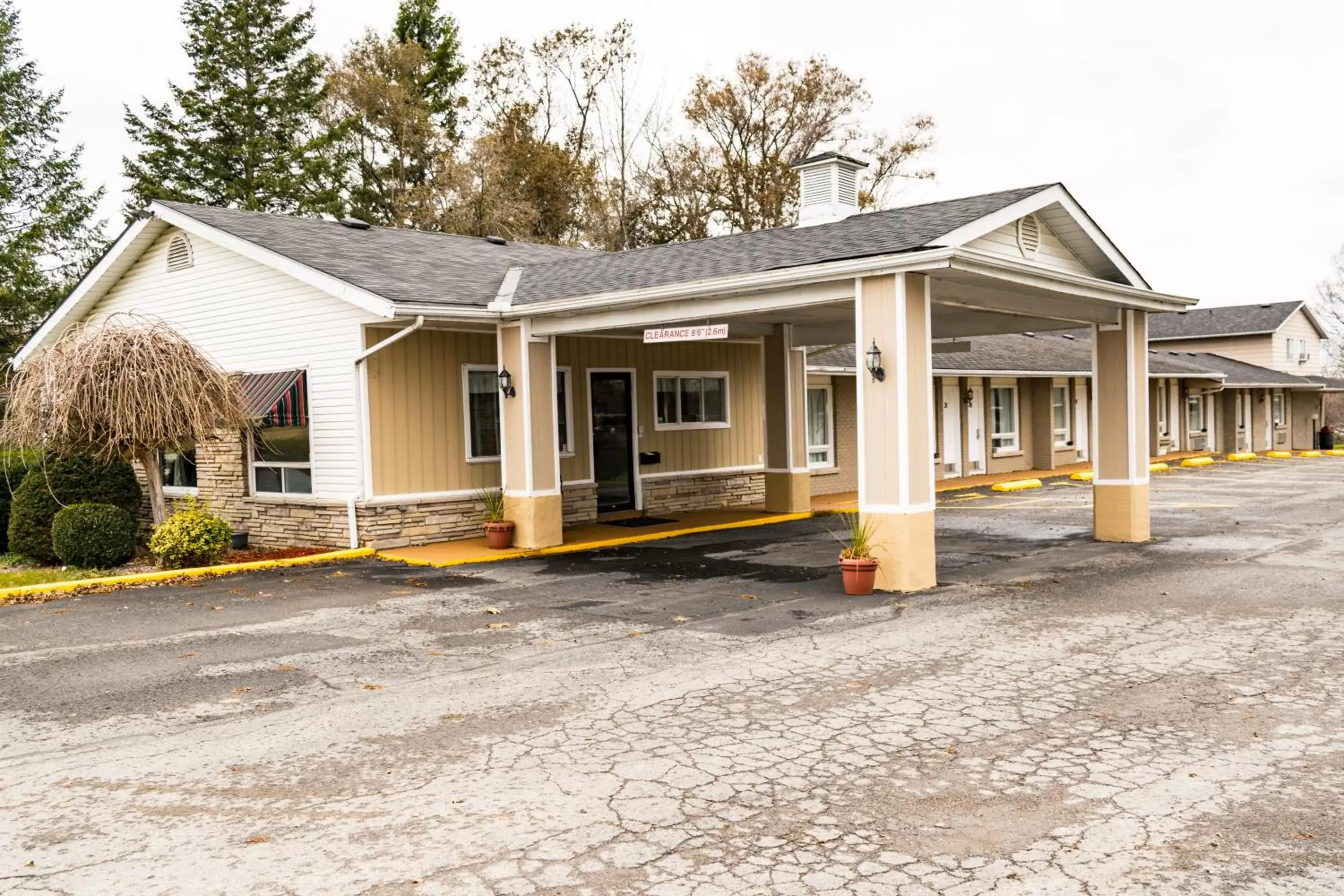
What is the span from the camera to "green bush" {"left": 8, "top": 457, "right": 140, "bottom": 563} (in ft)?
44.3

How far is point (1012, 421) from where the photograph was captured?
26594mm

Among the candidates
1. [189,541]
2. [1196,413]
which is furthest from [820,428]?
[1196,413]

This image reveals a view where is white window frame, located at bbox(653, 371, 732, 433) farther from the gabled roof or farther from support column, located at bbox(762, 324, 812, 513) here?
the gabled roof

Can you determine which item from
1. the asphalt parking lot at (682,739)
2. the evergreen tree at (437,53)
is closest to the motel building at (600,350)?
the asphalt parking lot at (682,739)

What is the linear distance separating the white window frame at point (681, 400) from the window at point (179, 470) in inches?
274

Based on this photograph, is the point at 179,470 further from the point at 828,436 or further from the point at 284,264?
the point at 828,436

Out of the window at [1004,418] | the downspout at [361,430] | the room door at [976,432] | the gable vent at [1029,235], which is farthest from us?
the window at [1004,418]

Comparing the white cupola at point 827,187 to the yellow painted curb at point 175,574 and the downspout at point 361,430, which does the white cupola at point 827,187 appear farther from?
the yellow painted curb at point 175,574

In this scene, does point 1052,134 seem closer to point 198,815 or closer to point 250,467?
point 250,467

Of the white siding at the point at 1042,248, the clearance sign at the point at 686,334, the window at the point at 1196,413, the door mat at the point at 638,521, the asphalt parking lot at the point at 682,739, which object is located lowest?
the asphalt parking lot at the point at 682,739

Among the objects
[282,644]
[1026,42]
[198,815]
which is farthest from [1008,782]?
[1026,42]

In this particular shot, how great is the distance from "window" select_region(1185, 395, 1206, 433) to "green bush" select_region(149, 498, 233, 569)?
30.6m

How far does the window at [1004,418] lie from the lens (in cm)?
2595

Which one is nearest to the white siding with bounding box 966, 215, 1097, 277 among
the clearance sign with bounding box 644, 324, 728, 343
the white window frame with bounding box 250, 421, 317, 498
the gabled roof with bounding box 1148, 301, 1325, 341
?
the clearance sign with bounding box 644, 324, 728, 343
